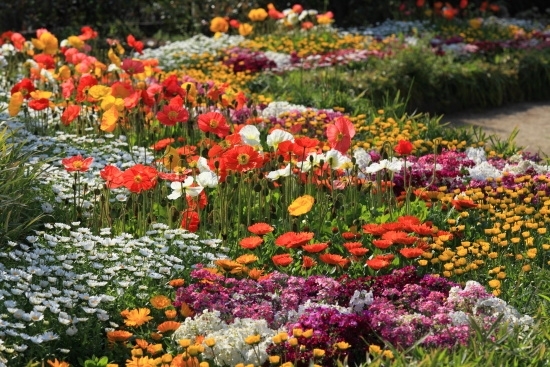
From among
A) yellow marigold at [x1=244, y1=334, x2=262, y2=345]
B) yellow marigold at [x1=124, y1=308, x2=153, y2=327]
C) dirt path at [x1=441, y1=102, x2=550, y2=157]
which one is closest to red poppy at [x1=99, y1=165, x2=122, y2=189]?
yellow marigold at [x1=124, y1=308, x2=153, y2=327]

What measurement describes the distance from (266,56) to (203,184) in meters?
6.09

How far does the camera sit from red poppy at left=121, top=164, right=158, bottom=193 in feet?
16.6

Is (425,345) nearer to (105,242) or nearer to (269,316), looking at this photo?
(269,316)

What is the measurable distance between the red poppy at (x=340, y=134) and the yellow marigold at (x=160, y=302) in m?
1.59

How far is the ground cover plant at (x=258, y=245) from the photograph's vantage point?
3.97 m

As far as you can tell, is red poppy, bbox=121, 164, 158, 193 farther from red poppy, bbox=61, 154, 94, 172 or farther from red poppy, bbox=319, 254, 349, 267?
red poppy, bbox=319, 254, 349, 267

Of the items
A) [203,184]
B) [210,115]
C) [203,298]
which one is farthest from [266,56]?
[203,298]

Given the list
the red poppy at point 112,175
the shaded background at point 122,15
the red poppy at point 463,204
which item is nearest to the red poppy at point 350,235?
the red poppy at point 463,204

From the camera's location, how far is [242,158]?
203 inches

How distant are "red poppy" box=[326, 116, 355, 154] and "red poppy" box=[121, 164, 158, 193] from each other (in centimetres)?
105

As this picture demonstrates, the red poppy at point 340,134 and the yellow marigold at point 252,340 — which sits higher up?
the red poppy at point 340,134

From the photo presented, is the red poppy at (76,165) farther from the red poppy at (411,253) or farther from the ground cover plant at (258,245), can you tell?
the red poppy at (411,253)

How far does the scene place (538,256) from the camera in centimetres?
516

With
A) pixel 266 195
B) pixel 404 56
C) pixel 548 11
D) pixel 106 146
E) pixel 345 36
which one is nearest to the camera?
pixel 266 195
